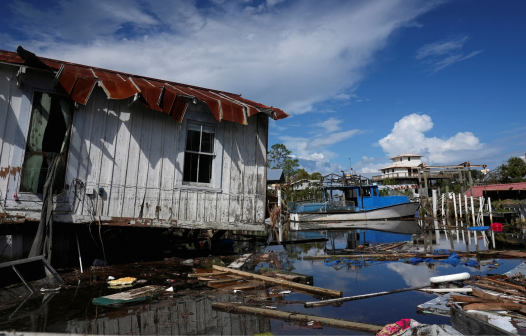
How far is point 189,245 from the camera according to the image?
13.1 metres

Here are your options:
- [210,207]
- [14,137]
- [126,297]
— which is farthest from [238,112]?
[126,297]

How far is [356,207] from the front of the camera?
2944cm

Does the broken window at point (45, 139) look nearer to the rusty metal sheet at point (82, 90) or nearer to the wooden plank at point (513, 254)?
the rusty metal sheet at point (82, 90)

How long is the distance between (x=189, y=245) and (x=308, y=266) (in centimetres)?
592

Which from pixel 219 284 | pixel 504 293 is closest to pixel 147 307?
pixel 219 284

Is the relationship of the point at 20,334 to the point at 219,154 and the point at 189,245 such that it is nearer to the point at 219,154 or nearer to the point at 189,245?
the point at 219,154

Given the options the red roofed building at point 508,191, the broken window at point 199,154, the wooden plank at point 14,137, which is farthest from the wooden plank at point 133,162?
the red roofed building at point 508,191

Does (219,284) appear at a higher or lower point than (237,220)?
lower

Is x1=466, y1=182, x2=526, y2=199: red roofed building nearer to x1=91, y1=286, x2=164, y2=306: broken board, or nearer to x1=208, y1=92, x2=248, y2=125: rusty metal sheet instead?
A: x1=208, y1=92, x2=248, y2=125: rusty metal sheet

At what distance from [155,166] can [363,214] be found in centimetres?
2281

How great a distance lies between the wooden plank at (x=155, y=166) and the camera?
802 centimetres

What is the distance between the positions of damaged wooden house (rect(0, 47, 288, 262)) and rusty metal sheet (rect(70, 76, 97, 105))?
0.02 m

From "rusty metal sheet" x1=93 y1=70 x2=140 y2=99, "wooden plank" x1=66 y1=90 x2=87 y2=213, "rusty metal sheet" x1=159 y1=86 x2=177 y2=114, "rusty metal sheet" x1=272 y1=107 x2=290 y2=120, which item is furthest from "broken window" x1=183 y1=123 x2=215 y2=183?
"wooden plank" x1=66 y1=90 x2=87 y2=213

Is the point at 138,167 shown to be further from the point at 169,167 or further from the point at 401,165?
the point at 401,165
